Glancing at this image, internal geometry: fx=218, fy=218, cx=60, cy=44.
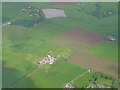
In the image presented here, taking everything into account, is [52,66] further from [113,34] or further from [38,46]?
[113,34]

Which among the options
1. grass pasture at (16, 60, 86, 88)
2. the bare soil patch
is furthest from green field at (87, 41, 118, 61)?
grass pasture at (16, 60, 86, 88)

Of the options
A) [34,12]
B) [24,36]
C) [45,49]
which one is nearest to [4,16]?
[34,12]

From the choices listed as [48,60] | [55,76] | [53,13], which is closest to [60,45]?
[48,60]

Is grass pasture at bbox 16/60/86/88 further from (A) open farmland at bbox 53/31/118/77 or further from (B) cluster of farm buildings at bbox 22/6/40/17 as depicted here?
(B) cluster of farm buildings at bbox 22/6/40/17

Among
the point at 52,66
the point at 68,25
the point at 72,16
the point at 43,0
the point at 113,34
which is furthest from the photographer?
the point at 43,0

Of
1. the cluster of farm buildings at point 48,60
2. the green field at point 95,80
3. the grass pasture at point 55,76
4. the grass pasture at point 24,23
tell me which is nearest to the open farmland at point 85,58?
the green field at point 95,80

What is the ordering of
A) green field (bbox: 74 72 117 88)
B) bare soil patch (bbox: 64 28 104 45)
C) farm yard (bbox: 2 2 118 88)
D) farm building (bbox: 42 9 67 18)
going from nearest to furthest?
green field (bbox: 74 72 117 88), farm yard (bbox: 2 2 118 88), bare soil patch (bbox: 64 28 104 45), farm building (bbox: 42 9 67 18)

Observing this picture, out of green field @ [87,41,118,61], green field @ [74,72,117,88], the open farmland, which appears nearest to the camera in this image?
green field @ [74,72,117,88]
